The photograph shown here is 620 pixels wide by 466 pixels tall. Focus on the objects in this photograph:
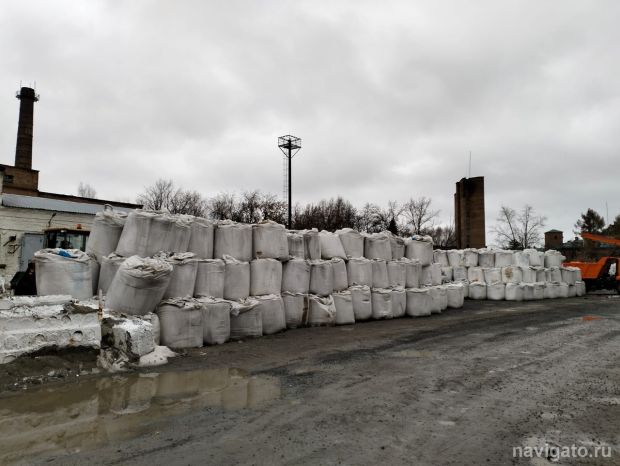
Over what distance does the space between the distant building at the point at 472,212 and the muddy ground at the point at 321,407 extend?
1861 centimetres

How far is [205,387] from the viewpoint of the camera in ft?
12.4

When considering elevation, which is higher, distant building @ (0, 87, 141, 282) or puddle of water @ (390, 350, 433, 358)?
distant building @ (0, 87, 141, 282)

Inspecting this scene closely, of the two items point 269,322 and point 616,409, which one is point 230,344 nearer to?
point 269,322

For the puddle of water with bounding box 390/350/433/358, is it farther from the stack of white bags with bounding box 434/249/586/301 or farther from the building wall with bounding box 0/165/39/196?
the building wall with bounding box 0/165/39/196

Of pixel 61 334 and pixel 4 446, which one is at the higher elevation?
pixel 61 334

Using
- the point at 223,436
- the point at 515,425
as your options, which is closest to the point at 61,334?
the point at 223,436

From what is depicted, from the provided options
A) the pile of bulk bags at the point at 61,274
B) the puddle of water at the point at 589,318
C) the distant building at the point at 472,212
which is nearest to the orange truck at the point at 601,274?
the distant building at the point at 472,212

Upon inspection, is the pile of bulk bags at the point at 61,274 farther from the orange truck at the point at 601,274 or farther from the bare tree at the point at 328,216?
the bare tree at the point at 328,216

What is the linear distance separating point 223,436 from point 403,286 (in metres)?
6.99

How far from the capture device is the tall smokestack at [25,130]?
27.0 meters

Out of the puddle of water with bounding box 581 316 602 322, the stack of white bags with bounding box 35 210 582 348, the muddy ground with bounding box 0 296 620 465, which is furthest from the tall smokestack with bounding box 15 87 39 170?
the puddle of water with bounding box 581 316 602 322

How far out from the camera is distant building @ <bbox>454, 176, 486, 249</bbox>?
23141 millimetres

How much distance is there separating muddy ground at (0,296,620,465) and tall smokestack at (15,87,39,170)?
28.3 metres

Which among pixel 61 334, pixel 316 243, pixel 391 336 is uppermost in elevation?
pixel 316 243
